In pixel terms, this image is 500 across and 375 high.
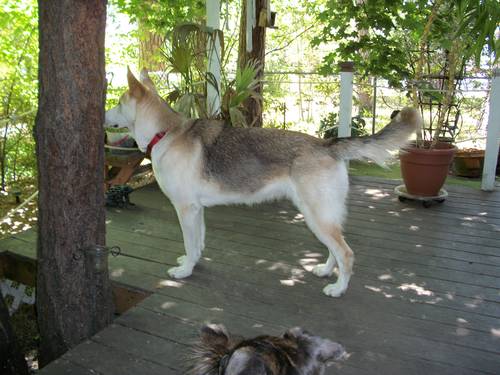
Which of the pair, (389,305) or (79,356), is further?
(389,305)

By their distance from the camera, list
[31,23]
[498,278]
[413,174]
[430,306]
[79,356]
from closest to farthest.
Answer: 1. [79,356]
2. [430,306]
3. [498,278]
4. [413,174]
5. [31,23]

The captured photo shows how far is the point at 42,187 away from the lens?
2.44m

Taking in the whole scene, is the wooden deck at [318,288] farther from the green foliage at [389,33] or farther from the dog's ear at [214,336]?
the green foliage at [389,33]

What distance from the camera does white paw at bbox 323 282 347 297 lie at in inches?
117

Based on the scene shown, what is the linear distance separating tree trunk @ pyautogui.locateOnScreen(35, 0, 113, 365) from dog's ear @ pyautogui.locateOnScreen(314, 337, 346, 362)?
1709 mm

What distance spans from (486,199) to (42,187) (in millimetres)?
4708

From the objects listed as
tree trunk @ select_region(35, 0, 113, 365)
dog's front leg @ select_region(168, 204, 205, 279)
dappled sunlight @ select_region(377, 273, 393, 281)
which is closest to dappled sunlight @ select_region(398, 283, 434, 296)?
dappled sunlight @ select_region(377, 273, 393, 281)

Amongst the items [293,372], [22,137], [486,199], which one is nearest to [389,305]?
[293,372]

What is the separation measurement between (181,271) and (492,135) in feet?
13.3

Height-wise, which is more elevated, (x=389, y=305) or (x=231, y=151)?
(x=231, y=151)

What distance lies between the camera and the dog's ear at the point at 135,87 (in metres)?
3.16

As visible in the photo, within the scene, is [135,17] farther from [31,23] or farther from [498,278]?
[498,278]

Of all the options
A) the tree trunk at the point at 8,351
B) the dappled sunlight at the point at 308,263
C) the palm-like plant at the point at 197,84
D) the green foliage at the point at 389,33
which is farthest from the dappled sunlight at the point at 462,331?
the green foliage at the point at 389,33

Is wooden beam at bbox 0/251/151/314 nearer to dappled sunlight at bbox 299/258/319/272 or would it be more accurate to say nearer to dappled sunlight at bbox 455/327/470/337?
dappled sunlight at bbox 299/258/319/272
